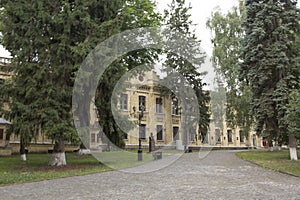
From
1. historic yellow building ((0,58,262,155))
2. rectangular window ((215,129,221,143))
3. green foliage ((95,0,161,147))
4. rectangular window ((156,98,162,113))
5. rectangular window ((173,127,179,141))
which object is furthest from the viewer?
rectangular window ((215,129,221,143))

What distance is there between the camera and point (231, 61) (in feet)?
89.1

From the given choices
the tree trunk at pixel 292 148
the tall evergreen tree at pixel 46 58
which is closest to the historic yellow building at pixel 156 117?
the tree trunk at pixel 292 148

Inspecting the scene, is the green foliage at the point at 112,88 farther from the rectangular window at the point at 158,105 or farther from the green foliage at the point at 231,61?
the rectangular window at the point at 158,105

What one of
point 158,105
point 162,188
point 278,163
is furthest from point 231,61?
point 162,188

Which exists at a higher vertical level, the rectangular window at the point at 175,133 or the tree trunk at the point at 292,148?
the rectangular window at the point at 175,133

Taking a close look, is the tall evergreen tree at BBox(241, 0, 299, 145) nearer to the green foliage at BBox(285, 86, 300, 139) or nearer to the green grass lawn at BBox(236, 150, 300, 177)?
the green grass lawn at BBox(236, 150, 300, 177)

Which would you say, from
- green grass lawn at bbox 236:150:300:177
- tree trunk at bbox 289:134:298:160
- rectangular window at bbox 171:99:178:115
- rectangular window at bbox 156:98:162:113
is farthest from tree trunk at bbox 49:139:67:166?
rectangular window at bbox 156:98:162:113

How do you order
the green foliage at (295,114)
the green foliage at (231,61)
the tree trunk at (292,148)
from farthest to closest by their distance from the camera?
the green foliage at (231,61), the tree trunk at (292,148), the green foliage at (295,114)

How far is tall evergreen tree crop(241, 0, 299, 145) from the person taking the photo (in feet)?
54.6

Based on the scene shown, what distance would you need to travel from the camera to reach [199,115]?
2981 centimetres

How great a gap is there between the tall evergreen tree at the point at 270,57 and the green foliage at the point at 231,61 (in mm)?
7860

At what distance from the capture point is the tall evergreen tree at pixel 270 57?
16641 millimetres

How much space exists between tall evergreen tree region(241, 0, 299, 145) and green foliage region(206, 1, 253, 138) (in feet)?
25.8

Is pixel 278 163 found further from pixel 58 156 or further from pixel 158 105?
pixel 158 105
